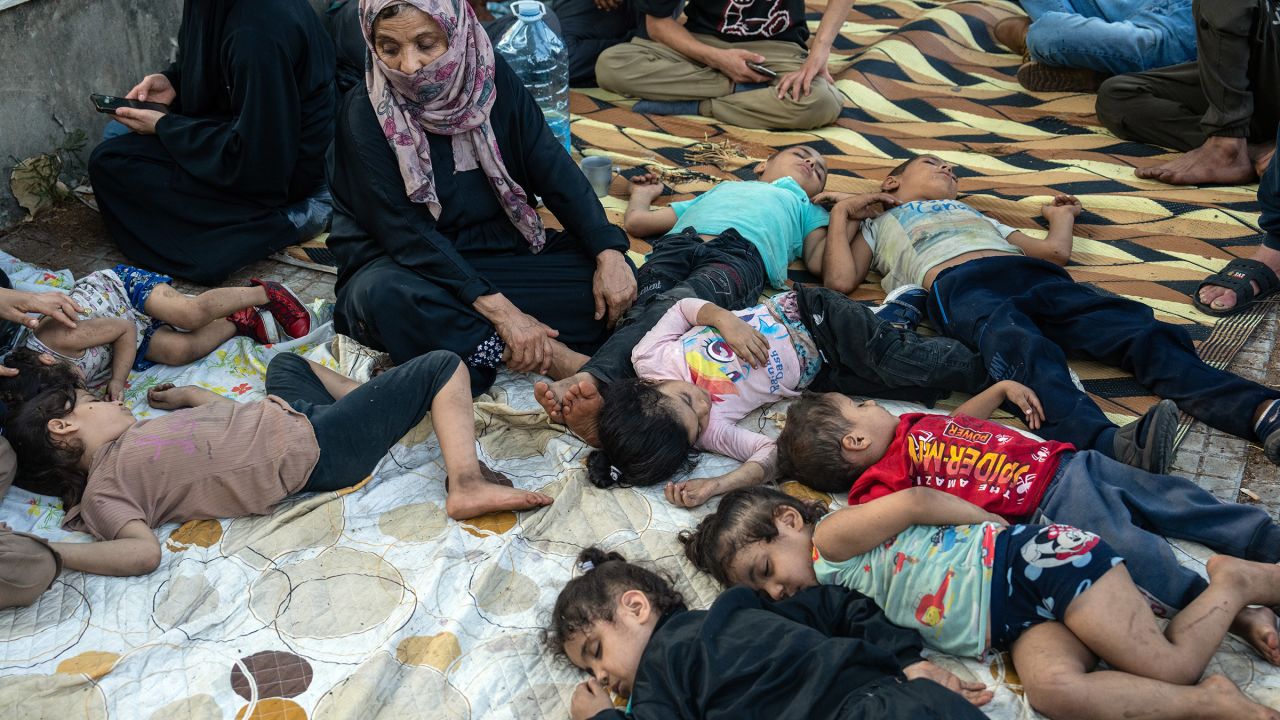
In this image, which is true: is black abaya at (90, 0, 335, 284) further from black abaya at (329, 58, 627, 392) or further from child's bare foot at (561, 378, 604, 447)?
child's bare foot at (561, 378, 604, 447)

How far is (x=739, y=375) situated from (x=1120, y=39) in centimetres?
328

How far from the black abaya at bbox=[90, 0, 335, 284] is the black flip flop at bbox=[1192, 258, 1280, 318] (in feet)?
10.9

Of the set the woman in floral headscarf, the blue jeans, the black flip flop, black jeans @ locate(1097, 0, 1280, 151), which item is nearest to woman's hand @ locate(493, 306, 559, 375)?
the woman in floral headscarf

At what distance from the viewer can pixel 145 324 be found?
3.25 m

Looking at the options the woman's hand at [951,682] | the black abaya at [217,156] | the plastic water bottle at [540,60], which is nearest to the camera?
the woman's hand at [951,682]

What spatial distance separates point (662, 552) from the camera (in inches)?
96.7

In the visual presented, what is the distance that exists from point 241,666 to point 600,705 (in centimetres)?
78

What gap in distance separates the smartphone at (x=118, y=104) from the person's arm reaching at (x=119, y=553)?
2099 millimetres

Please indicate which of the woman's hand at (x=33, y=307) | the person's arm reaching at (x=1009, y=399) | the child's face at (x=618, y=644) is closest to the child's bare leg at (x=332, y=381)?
the woman's hand at (x=33, y=307)

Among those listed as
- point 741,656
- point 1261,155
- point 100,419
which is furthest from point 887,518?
point 1261,155

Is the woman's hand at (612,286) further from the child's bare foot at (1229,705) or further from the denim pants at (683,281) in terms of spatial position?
the child's bare foot at (1229,705)

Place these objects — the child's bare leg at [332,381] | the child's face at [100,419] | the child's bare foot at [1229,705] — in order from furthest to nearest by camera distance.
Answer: the child's bare leg at [332,381] → the child's face at [100,419] → the child's bare foot at [1229,705]

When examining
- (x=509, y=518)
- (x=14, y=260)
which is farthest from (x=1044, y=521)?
(x=14, y=260)

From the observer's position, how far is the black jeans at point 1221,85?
4027mm
